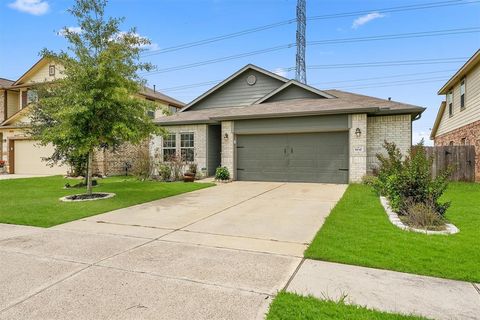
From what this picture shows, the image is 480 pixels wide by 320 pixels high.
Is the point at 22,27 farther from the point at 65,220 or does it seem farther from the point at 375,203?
the point at 375,203

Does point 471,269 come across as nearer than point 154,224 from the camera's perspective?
Result: Yes

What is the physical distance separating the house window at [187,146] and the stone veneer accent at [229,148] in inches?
86.6

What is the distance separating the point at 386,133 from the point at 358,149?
1487mm

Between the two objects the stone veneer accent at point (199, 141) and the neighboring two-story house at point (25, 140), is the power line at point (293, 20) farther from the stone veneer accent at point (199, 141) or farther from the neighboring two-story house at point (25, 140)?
the neighboring two-story house at point (25, 140)

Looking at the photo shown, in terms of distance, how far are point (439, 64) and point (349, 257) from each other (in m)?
28.7

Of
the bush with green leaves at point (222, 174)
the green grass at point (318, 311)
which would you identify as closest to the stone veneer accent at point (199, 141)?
the bush with green leaves at point (222, 174)

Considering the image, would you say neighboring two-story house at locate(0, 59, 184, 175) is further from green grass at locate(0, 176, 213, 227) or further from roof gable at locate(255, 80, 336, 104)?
roof gable at locate(255, 80, 336, 104)

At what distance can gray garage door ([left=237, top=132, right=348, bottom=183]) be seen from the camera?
1299 cm

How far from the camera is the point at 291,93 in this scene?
54.9ft

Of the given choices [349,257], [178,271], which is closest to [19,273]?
[178,271]

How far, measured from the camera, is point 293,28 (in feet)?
93.1

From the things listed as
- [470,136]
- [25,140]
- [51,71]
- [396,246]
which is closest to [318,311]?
[396,246]

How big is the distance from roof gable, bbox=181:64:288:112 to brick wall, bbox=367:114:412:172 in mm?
6730

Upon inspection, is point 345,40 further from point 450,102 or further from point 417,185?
point 417,185
